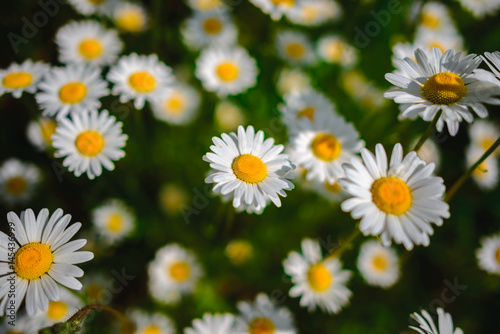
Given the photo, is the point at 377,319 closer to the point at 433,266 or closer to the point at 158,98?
the point at 433,266

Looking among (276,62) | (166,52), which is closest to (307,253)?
(276,62)

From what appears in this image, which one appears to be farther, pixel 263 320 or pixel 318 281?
pixel 318 281

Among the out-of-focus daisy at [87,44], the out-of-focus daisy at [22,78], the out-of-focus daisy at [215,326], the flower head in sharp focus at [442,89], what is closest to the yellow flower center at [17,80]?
the out-of-focus daisy at [22,78]

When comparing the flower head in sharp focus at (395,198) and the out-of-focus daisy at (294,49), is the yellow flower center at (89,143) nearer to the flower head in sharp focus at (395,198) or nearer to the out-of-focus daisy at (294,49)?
the flower head in sharp focus at (395,198)

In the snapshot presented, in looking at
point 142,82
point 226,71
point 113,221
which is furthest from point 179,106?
point 113,221

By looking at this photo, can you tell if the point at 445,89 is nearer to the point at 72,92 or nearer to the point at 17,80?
the point at 72,92

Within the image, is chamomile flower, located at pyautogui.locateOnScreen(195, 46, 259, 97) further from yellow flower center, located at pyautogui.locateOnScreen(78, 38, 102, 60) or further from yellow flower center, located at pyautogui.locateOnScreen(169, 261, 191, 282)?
yellow flower center, located at pyautogui.locateOnScreen(169, 261, 191, 282)
